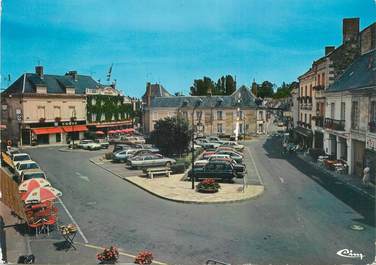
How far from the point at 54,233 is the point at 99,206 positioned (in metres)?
3.58

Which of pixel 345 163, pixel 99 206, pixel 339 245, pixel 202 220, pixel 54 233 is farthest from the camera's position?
pixel 345 163

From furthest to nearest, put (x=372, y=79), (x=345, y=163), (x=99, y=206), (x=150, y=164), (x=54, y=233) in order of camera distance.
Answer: (x=150, y=164), (x=345, y=163), (x=372, y=79), (x=99, y=206), (x=54, y=233)

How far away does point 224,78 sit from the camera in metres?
47.6

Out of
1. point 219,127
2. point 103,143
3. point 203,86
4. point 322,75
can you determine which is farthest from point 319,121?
point 103,143

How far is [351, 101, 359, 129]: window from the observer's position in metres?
21.7

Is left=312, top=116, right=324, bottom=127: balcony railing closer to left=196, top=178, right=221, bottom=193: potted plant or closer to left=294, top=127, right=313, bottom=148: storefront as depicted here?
left=294, top=127, right=313, bottom=148: storefront

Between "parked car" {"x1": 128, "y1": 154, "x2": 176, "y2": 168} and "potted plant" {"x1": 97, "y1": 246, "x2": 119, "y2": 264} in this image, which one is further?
"parked car" {"x1": 128, "y1": 154, "x2": 176, "y2": 168}

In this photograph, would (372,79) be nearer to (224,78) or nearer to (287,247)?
(287,247)

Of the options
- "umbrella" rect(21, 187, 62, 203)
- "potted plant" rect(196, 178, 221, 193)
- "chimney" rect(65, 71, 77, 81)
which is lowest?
"potted plant" rect(196, 178, 221, 193)

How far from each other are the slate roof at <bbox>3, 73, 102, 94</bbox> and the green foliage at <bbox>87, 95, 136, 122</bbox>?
1.56m

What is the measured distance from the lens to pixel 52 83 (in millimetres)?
35562

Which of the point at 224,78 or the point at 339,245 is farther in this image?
the point at 224,78

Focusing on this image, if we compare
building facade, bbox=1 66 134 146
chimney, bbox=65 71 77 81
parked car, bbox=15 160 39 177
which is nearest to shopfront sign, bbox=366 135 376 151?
parked car, bbox=15 160 39 177

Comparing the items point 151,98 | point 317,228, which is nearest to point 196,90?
point 151,98
